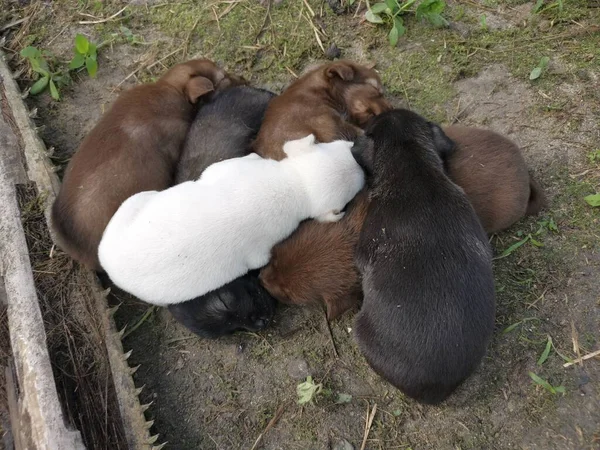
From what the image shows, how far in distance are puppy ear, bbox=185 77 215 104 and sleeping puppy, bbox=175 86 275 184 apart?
3.9 inches

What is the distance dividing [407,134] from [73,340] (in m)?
2.74

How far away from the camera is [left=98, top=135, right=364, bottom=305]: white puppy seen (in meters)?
3.31

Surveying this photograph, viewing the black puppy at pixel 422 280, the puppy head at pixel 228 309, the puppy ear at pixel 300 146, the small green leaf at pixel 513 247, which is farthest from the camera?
the small green leaf at pixel 513 247

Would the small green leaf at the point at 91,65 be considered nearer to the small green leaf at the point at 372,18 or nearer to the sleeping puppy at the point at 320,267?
the small green leaf at the point at 372,18

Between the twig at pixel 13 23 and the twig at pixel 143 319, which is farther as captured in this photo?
the twig at pixel 13 23

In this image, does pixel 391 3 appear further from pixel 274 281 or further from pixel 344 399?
pixel 344 399

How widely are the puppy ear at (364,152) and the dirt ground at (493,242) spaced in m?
1.13

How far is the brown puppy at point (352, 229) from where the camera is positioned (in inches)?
138

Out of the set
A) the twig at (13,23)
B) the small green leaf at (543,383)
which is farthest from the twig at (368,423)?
the twig at (13,23)

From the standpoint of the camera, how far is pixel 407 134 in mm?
3561

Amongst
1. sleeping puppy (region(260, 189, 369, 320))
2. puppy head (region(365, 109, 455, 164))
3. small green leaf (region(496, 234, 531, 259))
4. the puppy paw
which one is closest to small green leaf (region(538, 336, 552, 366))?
small green leaf (region(496, 234, 531, 259))

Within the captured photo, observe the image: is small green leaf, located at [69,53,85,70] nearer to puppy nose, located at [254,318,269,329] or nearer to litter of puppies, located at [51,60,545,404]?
litter of puppies, located at [51,60,545,404]

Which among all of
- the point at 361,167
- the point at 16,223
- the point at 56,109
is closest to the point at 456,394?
the point at 361,167

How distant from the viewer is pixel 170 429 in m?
3.68
